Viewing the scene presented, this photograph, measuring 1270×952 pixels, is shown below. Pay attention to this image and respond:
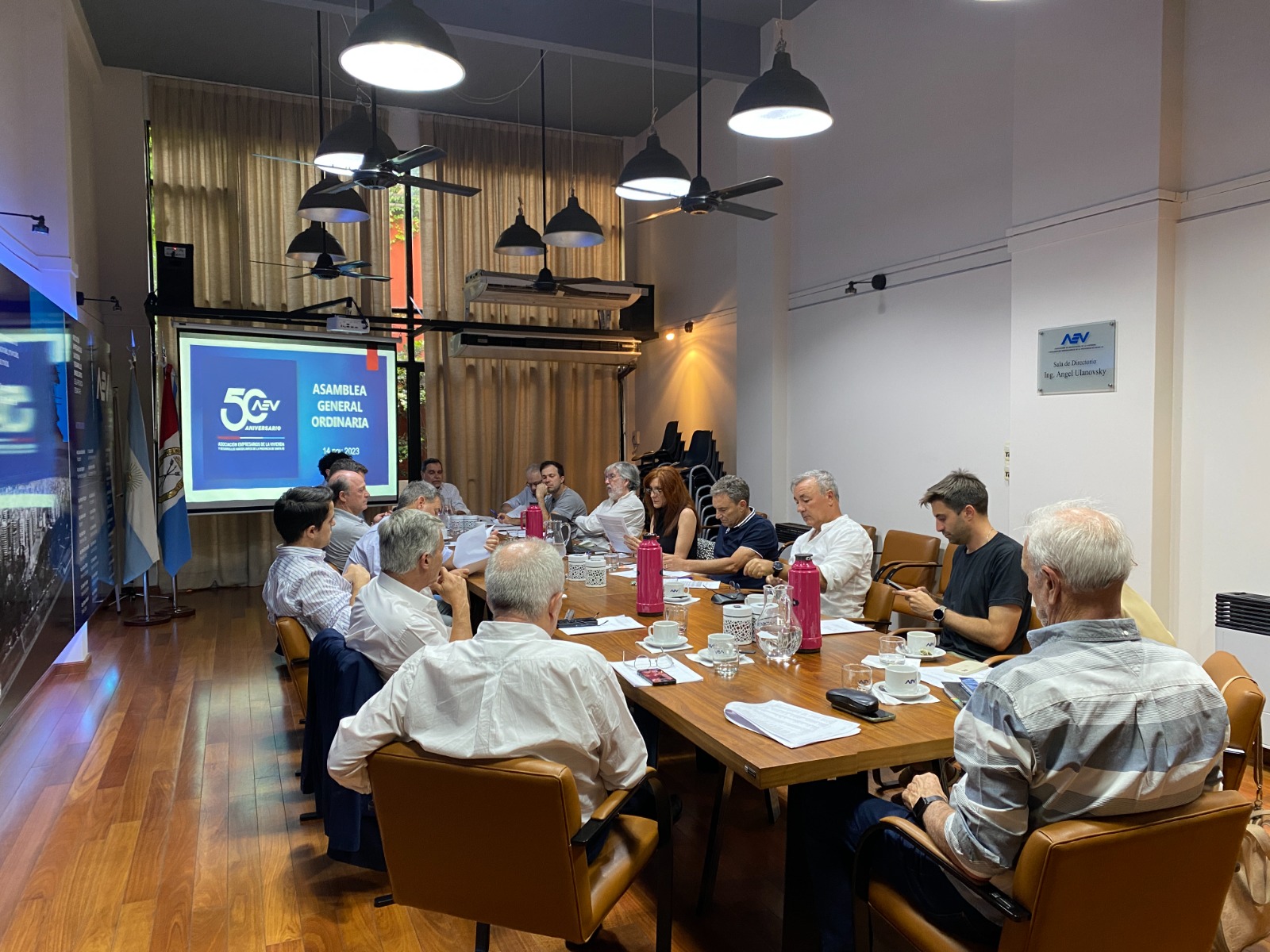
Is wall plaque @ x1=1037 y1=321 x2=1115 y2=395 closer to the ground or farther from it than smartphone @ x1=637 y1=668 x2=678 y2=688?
farther from it

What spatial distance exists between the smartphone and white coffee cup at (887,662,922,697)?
633 mm

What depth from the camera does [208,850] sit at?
3.23 m

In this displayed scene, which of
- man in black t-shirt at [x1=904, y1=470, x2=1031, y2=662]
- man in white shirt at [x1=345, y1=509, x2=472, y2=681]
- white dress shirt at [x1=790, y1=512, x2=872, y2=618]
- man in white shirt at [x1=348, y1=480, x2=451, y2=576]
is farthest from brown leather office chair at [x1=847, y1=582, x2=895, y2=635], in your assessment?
man in white shirt at [x1=348, y1=480, x2=451, y2=576]

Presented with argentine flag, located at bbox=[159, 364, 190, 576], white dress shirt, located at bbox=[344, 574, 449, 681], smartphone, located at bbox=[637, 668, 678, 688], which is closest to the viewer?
smartphone, located at bbox=[637, 668, 678, 688]

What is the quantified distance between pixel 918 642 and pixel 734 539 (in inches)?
79.8

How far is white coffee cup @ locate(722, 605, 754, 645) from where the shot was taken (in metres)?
2.97

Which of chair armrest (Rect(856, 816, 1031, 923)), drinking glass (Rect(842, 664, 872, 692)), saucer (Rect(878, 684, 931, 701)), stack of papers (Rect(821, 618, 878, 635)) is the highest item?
drinking glass (Rect(842, 664, 872, 692))

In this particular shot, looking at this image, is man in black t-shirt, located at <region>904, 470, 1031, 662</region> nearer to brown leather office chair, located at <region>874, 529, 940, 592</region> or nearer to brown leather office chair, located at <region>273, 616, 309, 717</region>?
brown leather office chair, located at <region>874, 529, 940, 592</region>

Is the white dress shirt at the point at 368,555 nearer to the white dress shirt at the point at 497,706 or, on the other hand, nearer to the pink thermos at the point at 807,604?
the pink thermos at the point at 807,604

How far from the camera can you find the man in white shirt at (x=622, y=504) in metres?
5.85

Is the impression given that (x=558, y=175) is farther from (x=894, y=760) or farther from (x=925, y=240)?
(x=894, y=760)

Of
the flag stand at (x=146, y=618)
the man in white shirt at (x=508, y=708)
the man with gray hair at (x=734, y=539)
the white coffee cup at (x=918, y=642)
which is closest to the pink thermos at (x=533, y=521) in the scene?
the man with gray hair at (x=734, y=539)

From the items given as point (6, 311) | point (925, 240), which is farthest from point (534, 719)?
point (925, 240)

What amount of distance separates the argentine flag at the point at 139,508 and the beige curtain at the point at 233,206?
1.43 meters
